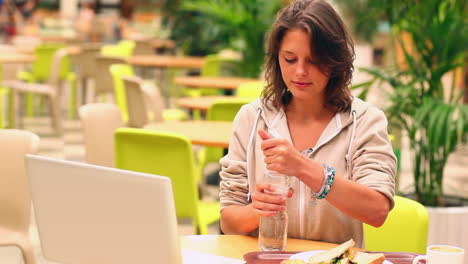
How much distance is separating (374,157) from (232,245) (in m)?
0.44

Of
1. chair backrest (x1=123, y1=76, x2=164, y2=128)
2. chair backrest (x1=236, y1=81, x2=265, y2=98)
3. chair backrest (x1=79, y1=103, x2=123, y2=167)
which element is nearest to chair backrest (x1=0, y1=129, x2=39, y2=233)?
chair backrest (x1=79, y1=103, x2=123, y2=167)

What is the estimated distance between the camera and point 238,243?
2.02 m

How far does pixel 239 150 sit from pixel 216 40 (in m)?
7.79

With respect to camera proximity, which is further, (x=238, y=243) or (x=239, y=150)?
(x=239, y=150)

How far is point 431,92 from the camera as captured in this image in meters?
4.07

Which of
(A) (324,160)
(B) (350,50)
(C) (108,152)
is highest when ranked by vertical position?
(B) (350,50)

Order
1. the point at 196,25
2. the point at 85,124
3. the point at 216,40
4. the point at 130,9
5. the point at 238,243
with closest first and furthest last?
the point at 238,243 < the point at 85,124 < the point at 216,40 < the point at 196,25 < the point at 130,9

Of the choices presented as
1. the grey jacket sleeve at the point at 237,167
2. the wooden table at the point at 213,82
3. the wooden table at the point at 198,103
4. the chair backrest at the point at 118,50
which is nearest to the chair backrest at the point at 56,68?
the chair backrest at the point at 118,50

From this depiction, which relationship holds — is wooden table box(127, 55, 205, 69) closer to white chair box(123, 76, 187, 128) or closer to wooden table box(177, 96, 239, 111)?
white chair box(123, 76, 187, 128)

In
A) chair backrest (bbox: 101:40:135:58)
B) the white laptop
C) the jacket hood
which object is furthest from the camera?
chair backrest (bbox: 101:40:135:58)

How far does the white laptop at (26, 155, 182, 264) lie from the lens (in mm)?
1466

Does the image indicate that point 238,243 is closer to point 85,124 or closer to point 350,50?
point 350,50

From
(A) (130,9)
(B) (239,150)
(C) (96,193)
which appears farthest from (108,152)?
(A) (130,9)

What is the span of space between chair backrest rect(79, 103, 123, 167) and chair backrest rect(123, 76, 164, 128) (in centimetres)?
164
